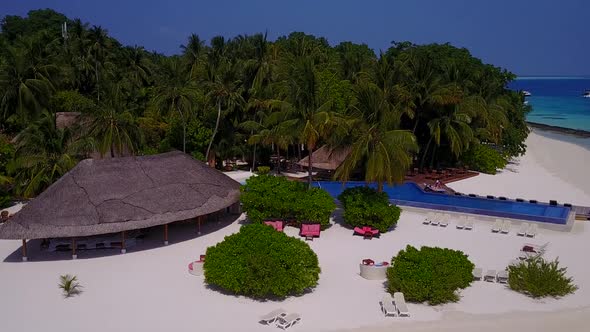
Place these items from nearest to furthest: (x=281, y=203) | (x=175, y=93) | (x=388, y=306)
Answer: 1. (x=388, y=306)
2. (x=281, y=203)
3. (x=175, y=93)

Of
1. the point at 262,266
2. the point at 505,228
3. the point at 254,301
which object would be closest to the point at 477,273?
the point at 505,228

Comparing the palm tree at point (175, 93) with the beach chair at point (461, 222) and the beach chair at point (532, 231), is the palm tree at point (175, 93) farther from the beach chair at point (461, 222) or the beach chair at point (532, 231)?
the beach chair at point (532, 231)

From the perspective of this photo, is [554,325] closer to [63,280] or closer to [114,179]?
[63,280]

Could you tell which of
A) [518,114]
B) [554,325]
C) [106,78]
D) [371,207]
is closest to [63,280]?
[371,207]

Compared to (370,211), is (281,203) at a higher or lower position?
lower

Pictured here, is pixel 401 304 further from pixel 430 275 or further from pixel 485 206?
pixel 485 206
